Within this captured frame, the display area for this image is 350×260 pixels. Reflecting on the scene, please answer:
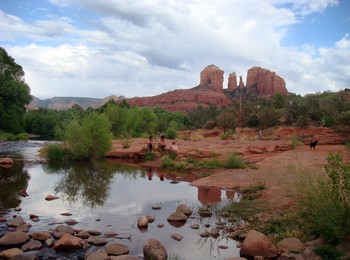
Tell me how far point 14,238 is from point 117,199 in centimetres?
589

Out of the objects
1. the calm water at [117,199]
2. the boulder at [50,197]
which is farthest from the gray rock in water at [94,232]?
the boulder at [50,197]

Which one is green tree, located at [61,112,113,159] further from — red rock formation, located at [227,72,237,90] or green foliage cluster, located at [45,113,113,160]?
red rock formation, located at [227,72,237,90]

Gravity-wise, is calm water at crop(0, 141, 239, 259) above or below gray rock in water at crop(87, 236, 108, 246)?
below

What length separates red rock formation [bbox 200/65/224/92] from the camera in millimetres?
155000

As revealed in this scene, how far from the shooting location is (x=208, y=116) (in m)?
72.8

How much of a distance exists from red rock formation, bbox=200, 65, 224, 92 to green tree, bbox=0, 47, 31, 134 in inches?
4365

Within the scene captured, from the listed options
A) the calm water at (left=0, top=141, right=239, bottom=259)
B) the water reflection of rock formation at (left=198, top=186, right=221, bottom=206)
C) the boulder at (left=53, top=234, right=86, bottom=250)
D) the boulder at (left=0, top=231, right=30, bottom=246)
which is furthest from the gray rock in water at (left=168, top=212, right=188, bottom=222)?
the boulder at (left=0, top=231, right=30, bottom=246)

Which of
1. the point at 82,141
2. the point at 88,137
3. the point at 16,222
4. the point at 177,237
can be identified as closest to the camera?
the point at 177,237

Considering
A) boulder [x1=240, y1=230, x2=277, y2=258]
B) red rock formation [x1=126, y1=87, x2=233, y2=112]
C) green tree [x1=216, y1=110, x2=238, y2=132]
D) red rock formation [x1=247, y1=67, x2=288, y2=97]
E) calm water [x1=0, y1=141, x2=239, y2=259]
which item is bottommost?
calm water [x1=0, y1=141, x2=239, y2=259]

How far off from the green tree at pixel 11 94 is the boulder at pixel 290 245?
43.3 m

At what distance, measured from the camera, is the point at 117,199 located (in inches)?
574

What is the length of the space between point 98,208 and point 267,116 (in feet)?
132

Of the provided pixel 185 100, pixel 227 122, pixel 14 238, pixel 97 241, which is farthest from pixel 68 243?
pixel 185 100

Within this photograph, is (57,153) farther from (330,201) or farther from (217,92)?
(217,92)
